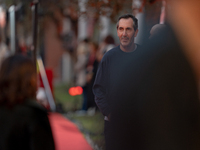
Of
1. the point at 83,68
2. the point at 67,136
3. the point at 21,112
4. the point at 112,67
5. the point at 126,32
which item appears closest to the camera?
the point at 21,112

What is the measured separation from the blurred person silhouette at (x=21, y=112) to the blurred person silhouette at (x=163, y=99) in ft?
2.35

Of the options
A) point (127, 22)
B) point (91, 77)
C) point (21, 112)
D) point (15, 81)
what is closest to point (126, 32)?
point (127, 22)

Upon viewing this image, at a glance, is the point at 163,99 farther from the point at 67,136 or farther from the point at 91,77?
the point at 91,77

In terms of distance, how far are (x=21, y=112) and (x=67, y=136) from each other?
16.8 feet

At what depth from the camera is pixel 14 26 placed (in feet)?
25.7

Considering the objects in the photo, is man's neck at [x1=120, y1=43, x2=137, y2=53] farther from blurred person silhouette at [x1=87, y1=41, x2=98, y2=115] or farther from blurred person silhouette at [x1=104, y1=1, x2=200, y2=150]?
blurred person silhouette at [x1=87, y1=41, x2=98, y2=115]

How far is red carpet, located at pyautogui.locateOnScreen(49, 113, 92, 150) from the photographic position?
6652 mm

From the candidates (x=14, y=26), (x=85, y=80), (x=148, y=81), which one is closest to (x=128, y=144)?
(x=148, y=81)

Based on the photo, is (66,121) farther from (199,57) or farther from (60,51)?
(60,51)

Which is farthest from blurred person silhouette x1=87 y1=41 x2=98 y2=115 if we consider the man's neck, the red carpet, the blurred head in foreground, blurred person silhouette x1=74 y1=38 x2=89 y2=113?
the blurred head in foreground

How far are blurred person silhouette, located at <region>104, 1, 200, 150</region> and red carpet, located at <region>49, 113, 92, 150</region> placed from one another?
3.70 meters

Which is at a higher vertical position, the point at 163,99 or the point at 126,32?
the point at 126,32

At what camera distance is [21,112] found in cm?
Result: 246

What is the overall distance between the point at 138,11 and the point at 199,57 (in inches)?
116
